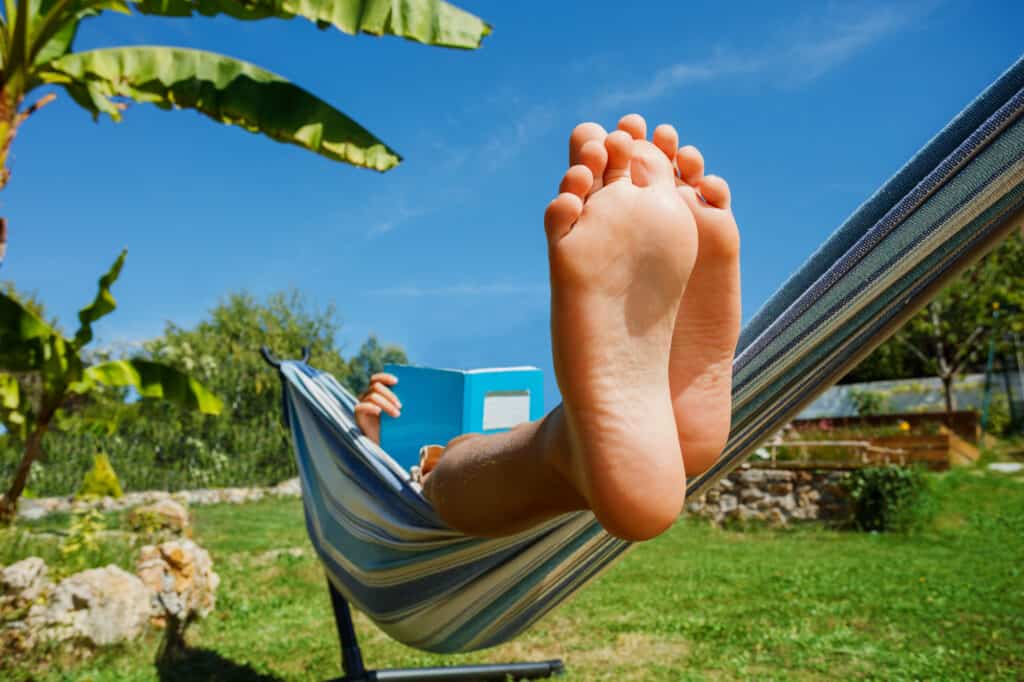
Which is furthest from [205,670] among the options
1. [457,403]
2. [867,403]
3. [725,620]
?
[867,403]

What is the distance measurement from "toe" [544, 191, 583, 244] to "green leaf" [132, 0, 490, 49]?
8.50 feet

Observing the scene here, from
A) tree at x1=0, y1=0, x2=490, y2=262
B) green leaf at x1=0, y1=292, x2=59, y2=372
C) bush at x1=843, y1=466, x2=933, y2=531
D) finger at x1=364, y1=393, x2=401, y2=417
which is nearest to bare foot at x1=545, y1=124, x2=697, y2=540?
finger at x1=364, y1=393, x2=401, y2=417

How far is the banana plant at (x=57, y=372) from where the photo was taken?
151 inches

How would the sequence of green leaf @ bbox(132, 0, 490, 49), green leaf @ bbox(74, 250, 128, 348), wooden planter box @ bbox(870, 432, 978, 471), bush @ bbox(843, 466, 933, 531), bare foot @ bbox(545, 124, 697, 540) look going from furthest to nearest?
wooden planter box @ bbox(870, 432, 978, 471), bush @ bbox(843, 466, 933, 531), green leaf @ bbox(74, 250, 128, 348), green leaf @ bbox(132, 0, 490, 49), bare foot @ bbox(545, 124, 697, 540)

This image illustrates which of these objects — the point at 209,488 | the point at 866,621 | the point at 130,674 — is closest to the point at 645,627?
the point at 866,621

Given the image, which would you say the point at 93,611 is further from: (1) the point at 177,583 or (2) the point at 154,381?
(2) the point at 154,381

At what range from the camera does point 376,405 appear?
2010 millimetres

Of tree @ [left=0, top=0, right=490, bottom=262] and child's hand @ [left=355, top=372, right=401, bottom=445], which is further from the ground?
tree @ [left=0, top=0, right=490, bottom=262]

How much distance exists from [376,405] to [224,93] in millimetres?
2370

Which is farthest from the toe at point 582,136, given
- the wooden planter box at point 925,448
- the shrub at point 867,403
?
the shrub at point 867,403

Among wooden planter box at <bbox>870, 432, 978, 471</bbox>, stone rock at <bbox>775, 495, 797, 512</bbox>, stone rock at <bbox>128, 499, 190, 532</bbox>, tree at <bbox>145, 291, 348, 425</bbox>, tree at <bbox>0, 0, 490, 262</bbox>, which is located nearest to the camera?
tree at <bbox>0, 0, 490, 262</bbox>

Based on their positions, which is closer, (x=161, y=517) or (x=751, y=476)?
(x=161, y=517)

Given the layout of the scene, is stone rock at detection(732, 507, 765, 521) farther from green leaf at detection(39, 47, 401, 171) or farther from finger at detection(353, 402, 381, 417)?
finger at detection(353, 402, 381, 417)

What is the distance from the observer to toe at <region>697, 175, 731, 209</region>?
1.03 m
